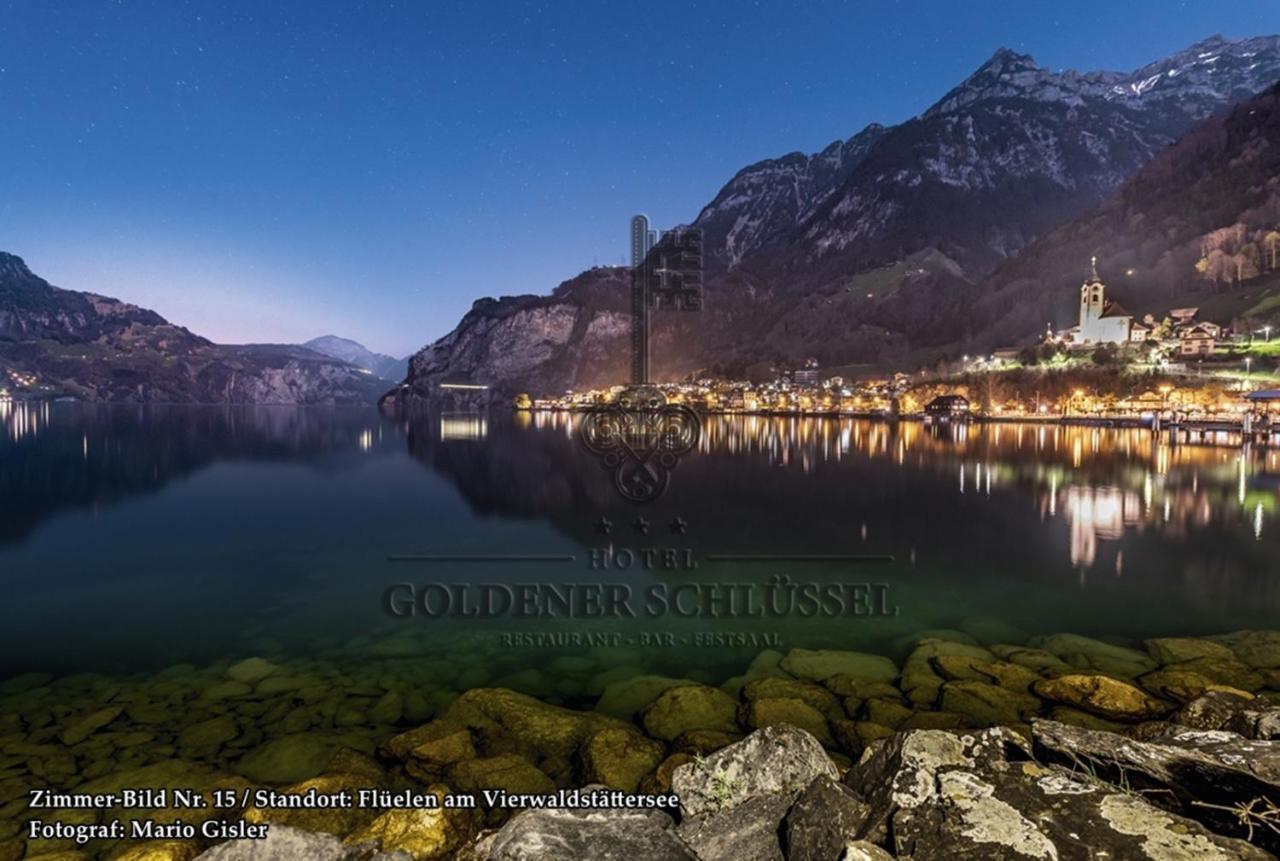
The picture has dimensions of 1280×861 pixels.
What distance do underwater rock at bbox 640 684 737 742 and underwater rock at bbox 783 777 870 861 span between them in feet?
19.6

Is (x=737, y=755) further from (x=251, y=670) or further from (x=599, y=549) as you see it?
(x=599, y=549)

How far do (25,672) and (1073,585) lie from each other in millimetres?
37875

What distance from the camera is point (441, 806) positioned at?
8430 mm

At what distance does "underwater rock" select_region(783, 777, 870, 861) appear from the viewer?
6.06 metres

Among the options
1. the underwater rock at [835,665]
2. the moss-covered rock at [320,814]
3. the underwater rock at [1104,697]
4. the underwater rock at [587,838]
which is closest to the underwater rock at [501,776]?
the moss-covered rock at [320,814]

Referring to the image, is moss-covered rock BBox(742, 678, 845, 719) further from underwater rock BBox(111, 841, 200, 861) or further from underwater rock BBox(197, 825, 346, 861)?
underwater rock BBox(111, 841, 200, 861)

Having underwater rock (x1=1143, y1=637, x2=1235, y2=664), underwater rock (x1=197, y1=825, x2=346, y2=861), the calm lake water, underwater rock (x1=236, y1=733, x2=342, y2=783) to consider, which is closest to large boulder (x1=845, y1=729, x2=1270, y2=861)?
underwater rock (x1=197, y1=825, x2=346, y2=861)

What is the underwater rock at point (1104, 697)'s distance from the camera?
1288 centimetres

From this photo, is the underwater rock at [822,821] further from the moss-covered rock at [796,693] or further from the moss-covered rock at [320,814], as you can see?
the moss-covered rock at [796,693]

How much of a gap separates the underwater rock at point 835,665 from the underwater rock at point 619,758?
611cm

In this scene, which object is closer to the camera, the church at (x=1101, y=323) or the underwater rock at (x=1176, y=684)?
the underwater rock at (x=1176, y=684)

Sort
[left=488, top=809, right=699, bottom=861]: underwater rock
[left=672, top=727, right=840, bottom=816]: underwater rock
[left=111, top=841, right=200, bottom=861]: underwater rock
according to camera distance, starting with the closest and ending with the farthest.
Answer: [left=488, top=809, right=699, bottom=861]: underwater rock
[left=111, top=841, right=200, bottom=861]: underwater rock
[left=672, top=727, right=840, bottom=816]: underwater rock

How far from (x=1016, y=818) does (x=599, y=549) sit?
29599mm

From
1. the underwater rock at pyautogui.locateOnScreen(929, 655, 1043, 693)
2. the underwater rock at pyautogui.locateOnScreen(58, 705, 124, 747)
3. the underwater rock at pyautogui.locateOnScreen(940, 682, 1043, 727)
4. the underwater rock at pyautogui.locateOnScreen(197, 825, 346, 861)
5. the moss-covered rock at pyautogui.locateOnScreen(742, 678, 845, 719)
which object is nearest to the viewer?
the underwater rock at pyautogui.locateOnScreen(197, 825, 346, 861)
